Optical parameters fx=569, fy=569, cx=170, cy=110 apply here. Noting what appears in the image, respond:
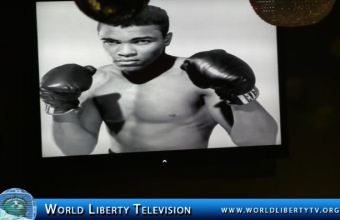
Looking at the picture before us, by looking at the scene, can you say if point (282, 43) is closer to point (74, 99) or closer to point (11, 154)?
point (74, 99)

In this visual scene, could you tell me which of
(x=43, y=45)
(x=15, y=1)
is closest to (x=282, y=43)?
(x=43, y=45)

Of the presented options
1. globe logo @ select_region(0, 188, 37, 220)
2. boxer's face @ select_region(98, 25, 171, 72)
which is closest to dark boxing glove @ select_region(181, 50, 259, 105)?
boxer's face @ select_region(98, 25, 171, 72)

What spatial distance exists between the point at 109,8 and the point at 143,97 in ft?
6.99

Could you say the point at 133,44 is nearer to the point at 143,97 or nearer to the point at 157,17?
the point at 157,17

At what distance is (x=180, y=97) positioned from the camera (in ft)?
12.5

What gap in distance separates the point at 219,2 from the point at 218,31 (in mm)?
195

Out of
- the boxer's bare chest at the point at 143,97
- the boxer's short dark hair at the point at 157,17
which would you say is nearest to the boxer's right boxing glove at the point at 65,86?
the boxer's bare chest at the point at 143,97

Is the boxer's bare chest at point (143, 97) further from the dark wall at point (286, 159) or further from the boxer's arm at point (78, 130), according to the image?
the dark wall at point (286, 159)

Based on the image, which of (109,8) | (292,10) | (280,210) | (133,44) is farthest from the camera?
(280,210)

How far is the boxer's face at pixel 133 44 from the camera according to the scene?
3773 millimetres

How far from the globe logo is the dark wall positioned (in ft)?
0.29

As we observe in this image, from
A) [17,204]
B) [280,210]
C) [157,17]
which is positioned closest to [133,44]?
[157,17]

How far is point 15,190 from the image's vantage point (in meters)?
3.88

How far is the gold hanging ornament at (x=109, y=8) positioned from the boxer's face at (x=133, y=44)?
2.02 metres
